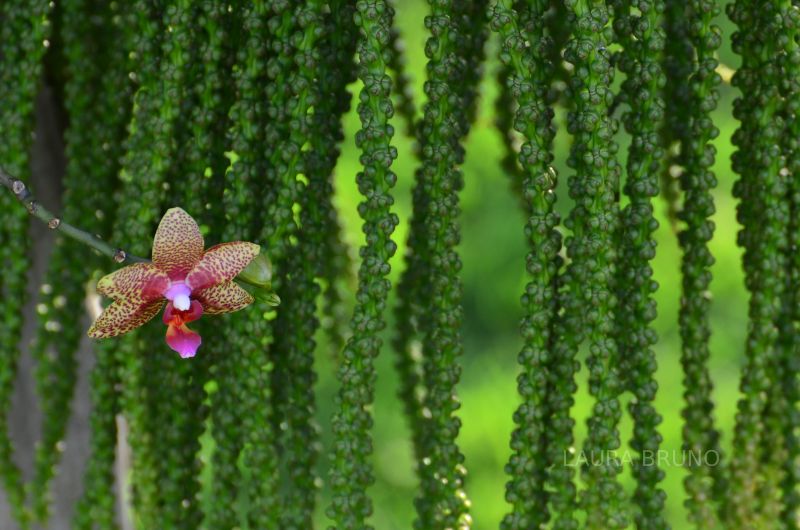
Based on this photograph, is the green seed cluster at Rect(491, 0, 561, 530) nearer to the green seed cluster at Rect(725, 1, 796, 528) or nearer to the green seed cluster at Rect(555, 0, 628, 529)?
the green seed cluster at Rect(555, 0, 628, 529)

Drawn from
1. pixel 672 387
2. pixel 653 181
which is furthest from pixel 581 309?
pixel 672 387

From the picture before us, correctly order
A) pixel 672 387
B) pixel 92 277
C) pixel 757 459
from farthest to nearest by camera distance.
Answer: pixel 672 387
pixel 92 277
pixel 757 459

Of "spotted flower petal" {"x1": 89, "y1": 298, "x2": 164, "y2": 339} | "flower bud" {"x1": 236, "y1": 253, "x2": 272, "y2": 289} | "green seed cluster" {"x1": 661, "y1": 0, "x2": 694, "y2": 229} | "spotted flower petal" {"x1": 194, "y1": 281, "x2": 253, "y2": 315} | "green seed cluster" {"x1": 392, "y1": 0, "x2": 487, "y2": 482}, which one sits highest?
"green seed cluster" {"x1": 661, "y1": 0, "x2": 694, "y2": 229}

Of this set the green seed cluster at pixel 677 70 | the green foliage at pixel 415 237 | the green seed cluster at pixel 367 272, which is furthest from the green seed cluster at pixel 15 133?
the green seed cluster at pixel 677 70

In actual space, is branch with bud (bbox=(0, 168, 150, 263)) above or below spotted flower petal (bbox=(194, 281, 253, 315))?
above

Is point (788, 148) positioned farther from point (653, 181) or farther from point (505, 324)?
point (505, 324)

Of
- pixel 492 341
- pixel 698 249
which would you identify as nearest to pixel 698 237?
pixel 698 249

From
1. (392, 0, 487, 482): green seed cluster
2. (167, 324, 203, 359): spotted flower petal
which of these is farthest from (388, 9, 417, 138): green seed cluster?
(167, 324, 203, 359): spotted flower petal
